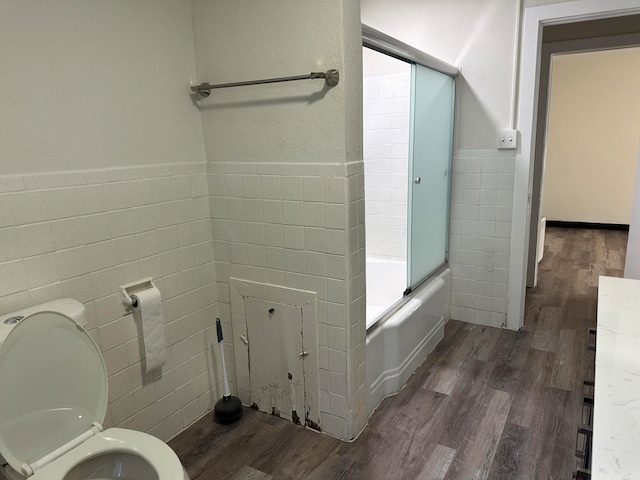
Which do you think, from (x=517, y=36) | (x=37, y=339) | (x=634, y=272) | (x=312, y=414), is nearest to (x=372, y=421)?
(x=312, y=414)

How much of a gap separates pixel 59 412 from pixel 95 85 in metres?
1.10

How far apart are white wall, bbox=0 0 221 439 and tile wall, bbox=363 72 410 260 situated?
144 cm

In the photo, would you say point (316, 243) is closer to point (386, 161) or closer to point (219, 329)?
point (219, 329)

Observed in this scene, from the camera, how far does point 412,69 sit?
250 centimetres

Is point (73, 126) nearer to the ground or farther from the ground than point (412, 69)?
nearer to the ground

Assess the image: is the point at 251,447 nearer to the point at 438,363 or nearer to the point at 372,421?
the point at 372,421

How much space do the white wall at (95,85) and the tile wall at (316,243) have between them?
303 mm

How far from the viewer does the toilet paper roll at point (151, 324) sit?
5.88 ft

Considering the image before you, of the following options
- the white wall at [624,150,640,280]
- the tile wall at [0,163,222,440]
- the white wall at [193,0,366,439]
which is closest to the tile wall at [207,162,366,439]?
the white wall at [193,0,366,439]

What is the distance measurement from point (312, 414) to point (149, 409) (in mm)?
702

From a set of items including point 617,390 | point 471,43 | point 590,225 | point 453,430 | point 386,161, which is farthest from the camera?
point 590,225

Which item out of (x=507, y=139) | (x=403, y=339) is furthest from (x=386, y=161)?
(x=403, y=339)

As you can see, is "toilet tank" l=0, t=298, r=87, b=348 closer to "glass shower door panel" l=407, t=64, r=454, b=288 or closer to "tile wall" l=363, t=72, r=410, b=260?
"glass shower door panel" l=407, t=64, r=454, b=288

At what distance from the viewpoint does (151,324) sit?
182 centimetres
